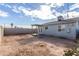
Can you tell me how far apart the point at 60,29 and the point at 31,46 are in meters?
0.43

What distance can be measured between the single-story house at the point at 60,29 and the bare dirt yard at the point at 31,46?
0.07m

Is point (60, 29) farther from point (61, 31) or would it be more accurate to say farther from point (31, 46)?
point (31, 46)

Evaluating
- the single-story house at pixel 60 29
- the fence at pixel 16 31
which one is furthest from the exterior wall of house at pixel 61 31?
the fence at pixel 16 31

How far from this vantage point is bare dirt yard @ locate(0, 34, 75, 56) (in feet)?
9.20

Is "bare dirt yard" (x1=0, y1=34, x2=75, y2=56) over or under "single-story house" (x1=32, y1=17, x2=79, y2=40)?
under

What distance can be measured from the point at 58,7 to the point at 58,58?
657 mm

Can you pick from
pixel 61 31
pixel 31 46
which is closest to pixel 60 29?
pixel 61 31

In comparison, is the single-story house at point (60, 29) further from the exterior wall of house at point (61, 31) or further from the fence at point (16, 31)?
the fence at point (16, 31)

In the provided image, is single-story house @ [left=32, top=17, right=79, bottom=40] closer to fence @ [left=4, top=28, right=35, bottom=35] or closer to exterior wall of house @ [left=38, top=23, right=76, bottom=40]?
exterior wall of house @ [left=38, top=23, right=76, bottom=40]

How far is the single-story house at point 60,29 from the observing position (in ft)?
9.20

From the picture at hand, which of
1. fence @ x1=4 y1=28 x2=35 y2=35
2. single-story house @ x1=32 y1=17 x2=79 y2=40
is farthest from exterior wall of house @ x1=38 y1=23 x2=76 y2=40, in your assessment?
fence @ x1=4 y1=28 x2=35 y2=35

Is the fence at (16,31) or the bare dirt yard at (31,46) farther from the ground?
the fence at (16,31)

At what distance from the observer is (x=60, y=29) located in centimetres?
280

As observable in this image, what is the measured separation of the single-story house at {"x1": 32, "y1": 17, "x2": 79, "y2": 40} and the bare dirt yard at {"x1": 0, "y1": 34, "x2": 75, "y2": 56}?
7 cm
